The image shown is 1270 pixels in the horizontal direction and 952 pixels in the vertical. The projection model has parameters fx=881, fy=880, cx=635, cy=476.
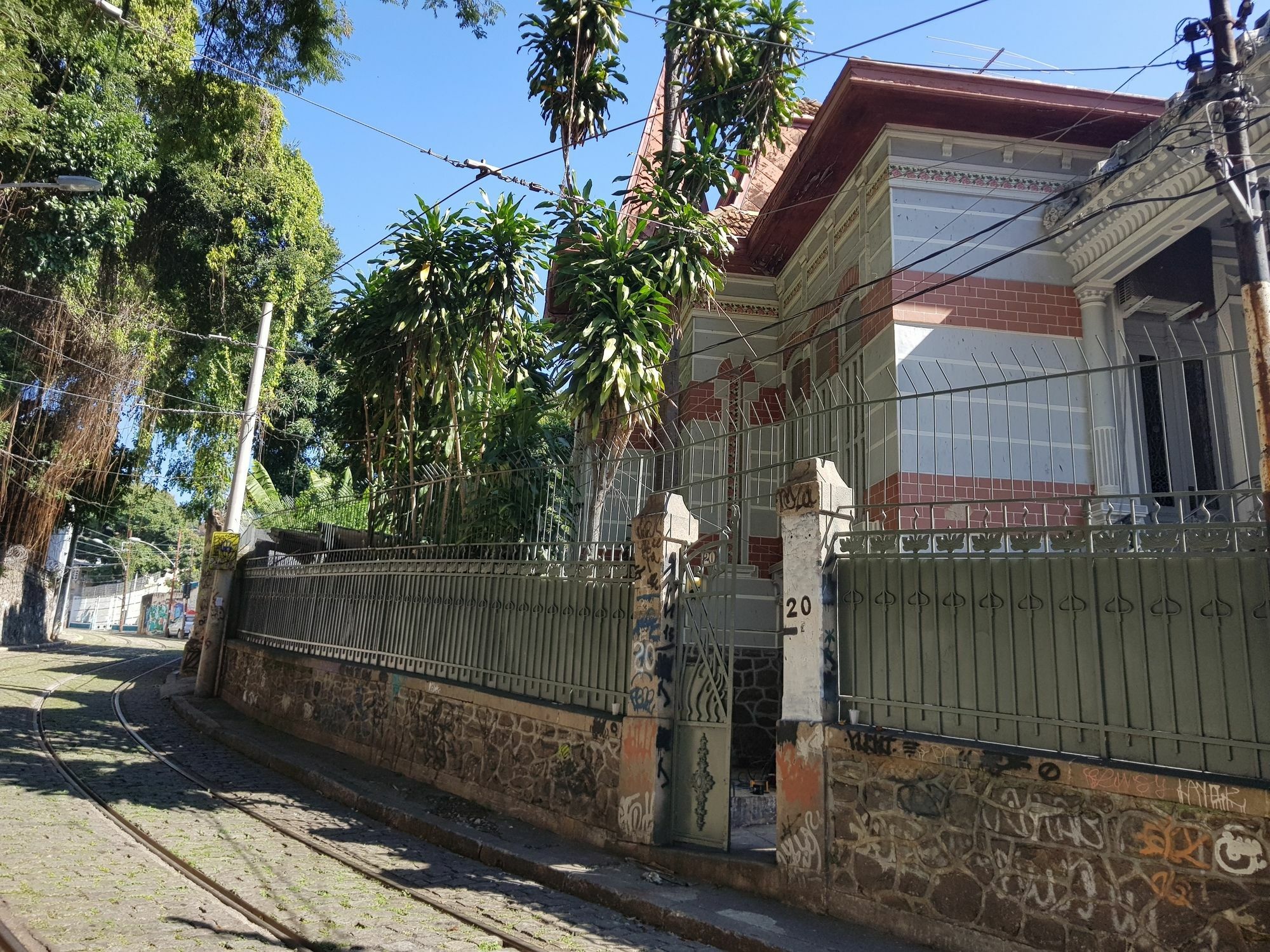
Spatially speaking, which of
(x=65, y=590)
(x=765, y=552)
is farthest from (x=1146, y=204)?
(x=65, y=590)

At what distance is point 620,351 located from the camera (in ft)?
31.1

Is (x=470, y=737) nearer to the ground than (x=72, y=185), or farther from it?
Answer: nearer to the ground

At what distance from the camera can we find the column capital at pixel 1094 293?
373 inches

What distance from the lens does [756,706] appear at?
926 cm

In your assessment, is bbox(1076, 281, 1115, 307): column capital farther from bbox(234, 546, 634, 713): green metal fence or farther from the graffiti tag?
the graffiti tag

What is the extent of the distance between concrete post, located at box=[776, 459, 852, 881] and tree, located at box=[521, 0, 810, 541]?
2.64 meters

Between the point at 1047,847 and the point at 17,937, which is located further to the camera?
the point at 1047,847

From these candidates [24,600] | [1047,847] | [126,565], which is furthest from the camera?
[126,565]

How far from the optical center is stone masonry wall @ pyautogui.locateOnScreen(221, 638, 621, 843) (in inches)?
279

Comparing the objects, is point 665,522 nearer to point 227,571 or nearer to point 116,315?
point 227,571

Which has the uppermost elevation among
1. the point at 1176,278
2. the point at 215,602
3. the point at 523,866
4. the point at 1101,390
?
the point at 1176,278

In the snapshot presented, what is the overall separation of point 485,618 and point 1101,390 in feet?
22.1

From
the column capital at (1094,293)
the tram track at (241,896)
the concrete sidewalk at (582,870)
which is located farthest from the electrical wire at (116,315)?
the column capital at (1094,293)

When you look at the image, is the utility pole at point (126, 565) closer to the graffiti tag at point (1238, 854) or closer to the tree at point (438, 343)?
the tree at point (438, 343)
